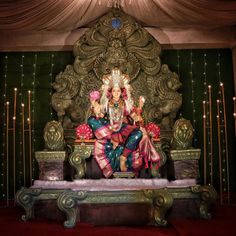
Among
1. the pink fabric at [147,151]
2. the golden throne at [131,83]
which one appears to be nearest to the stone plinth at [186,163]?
the golden throne at [131,83]

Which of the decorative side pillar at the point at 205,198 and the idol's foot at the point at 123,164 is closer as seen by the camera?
the decorative side pillar at the point at 205,198

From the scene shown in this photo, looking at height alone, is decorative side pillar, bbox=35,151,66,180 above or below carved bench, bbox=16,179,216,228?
above

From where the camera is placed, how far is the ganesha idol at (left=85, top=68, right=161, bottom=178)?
3.89m

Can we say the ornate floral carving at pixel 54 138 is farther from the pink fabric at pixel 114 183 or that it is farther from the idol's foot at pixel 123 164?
the idol's foot at pixel 123 164

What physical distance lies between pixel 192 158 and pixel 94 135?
130cm

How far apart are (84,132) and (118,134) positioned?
46 centimetres

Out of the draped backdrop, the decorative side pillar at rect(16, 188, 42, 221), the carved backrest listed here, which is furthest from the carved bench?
the draped backdrop

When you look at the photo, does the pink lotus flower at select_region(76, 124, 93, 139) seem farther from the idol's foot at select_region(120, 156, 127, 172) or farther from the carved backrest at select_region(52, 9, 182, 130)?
the idol's foot at select_region(120, 156, 127, 172)

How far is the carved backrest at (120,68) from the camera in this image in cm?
437

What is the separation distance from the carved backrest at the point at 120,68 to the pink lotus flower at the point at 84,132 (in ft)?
0.87

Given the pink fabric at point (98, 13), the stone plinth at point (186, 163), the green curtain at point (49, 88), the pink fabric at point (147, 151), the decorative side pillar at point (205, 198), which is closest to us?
the decorative side pillar at point (205, 198)

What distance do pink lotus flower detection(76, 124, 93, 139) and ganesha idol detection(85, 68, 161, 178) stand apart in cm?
8

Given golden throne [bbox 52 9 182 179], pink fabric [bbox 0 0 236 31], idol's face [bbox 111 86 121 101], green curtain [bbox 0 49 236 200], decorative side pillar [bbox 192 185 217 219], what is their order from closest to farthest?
decorative side pillar [bbox 192 185 217 219] < pink fabric [bbox 0 0 236 31] < idol's face [bbox 111 86 121 101] < golden throne [bbox 52 9 182 179] < green curtain [bbox 0 49 236 200]

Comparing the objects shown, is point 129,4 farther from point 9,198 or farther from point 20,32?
point 9,198
